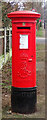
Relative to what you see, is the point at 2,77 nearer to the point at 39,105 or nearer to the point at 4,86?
the point at 4,86

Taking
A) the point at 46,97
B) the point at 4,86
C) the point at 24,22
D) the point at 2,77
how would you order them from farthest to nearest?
the point at 2,77
the point at 4,86
the point at 46,97
the point at 24,22

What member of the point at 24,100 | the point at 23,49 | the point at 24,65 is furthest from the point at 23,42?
the point at 24,100

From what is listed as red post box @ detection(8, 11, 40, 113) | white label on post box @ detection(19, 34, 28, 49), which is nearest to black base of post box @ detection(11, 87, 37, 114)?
red post box @ detection(8, 11, 40, 113)

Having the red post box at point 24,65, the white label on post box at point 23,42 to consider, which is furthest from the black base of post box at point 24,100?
the white label on post box at point 23,42

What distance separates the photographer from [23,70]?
4.88 m

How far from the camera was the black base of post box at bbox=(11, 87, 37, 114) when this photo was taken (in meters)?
4.88

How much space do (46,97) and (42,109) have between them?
90 centimetres

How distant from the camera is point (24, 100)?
4.88 meters

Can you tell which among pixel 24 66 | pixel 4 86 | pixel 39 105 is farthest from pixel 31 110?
pixel 4 86

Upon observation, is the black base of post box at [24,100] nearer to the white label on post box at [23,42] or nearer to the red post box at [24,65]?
the red post box at [24,65]

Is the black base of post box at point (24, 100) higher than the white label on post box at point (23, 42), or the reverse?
the white label on post box at point (23, 42)

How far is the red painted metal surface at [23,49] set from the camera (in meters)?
4.77

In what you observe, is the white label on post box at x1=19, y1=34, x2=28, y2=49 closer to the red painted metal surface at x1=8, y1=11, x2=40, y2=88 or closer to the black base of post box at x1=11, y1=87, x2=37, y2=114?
the red painted metal surface at x1=8, y1=11, x2=40, y2=88

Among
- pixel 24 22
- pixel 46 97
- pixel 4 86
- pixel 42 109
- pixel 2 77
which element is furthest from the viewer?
pixel 2 77
